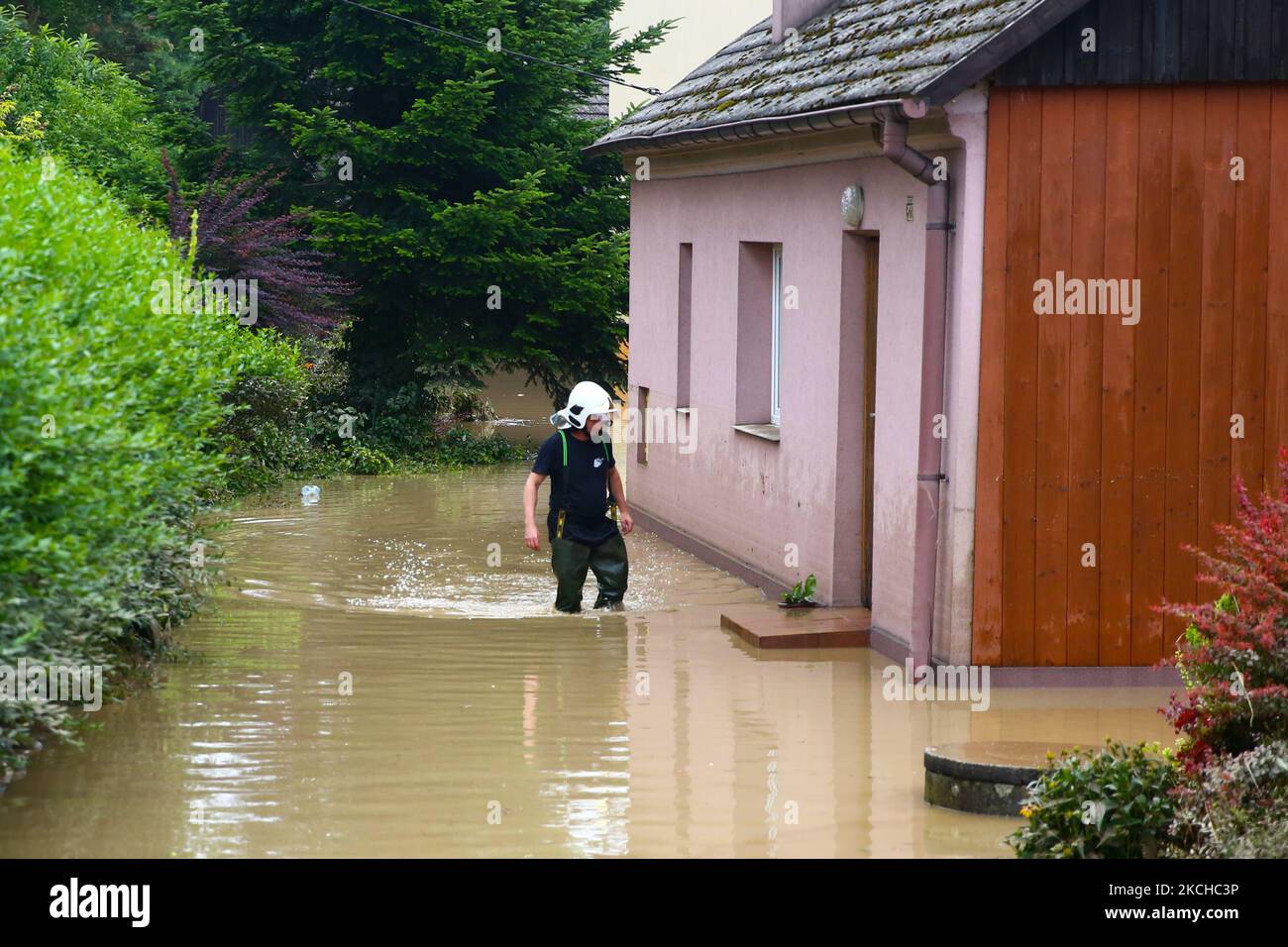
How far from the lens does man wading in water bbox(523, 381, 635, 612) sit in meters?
13.3

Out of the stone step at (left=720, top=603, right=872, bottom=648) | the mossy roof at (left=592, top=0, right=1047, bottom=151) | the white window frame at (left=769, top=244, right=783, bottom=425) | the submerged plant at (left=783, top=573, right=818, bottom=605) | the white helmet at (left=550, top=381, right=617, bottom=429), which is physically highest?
the mossy roof at (left=592, top=0, right=1047, bottom=151)

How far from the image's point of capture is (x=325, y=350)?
2711cm

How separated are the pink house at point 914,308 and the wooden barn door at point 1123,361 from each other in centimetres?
2

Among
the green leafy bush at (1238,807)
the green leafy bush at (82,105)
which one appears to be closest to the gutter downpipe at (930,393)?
the green leafy bush at (1238,807)

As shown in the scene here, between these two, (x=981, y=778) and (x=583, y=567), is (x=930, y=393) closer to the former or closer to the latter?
(x=583, y=567)

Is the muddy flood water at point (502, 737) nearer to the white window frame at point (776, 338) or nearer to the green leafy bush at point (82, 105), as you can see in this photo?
the white window frame at point (776, 338)

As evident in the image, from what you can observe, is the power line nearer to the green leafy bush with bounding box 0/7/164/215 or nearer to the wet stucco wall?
the green leafy bush with bounding box 0/7/164/215

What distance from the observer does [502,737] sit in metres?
9.60

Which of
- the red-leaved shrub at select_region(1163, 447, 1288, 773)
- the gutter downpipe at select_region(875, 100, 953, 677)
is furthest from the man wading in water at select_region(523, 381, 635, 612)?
the red-leaved shrub at select_region(1163, 447, 1288, 773)

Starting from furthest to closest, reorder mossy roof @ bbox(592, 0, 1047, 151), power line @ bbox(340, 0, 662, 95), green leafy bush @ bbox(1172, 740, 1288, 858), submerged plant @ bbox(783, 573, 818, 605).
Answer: power line @ bbox(340, 0, 662, 95) → submerged plant @ bbox(783, 573, 818, 605) → mossy roof @ bbox(592, 0, 1047, 151) → green leafy bush @ bbox(1172, 740, 1288, 858)

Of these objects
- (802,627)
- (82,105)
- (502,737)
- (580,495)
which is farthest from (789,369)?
(82,105)

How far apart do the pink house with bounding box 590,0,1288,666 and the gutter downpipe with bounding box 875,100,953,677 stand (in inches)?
0.5

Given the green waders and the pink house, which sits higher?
the pink house

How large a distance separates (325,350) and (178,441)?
56.2ft
